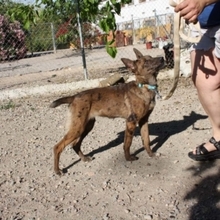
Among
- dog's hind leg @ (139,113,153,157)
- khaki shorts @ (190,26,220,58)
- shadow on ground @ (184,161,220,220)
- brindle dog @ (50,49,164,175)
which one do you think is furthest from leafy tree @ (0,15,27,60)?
shadow on ground @ (184,161,220,220)

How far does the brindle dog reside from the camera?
4.01m

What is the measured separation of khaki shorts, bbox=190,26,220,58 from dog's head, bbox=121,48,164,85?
2.40 feet

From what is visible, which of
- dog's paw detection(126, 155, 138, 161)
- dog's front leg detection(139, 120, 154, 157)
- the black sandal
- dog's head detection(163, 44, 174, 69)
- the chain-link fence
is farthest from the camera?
the chain-link fence

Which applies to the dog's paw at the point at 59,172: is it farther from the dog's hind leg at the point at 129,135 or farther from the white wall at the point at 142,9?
the white wall at the point at 142,9

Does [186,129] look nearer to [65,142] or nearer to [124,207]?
[65,142]

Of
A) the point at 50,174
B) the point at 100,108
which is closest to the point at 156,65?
the point at 100,108

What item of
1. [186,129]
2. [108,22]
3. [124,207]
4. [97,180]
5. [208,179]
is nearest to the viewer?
[124,207]

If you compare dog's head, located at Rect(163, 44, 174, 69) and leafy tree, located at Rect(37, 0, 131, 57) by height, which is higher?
leafy tree, located at Rect(37, 0, 131, 57)

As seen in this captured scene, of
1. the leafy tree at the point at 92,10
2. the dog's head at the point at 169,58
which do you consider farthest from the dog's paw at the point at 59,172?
the dog's head at the point at 169,58

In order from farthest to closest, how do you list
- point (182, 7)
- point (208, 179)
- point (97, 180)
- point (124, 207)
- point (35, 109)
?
point (35, 109), point (97, 180), point (208, 179), point (124, 207), point (182, 7)

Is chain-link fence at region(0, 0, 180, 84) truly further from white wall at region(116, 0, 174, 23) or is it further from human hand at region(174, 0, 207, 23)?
human hand at region(174, 0, 207, 23)

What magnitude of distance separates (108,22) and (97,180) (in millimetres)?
4727

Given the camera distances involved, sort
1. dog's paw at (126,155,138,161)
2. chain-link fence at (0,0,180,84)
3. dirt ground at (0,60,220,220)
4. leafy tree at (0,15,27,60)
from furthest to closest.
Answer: leafy tree at (0,15,27,60)
chain-link fence at (0,0,180,84)
dog's paw at (126,155,138,161)
dirt ground at (0,60,220,220)

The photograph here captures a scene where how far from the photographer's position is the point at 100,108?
13.6 ft
